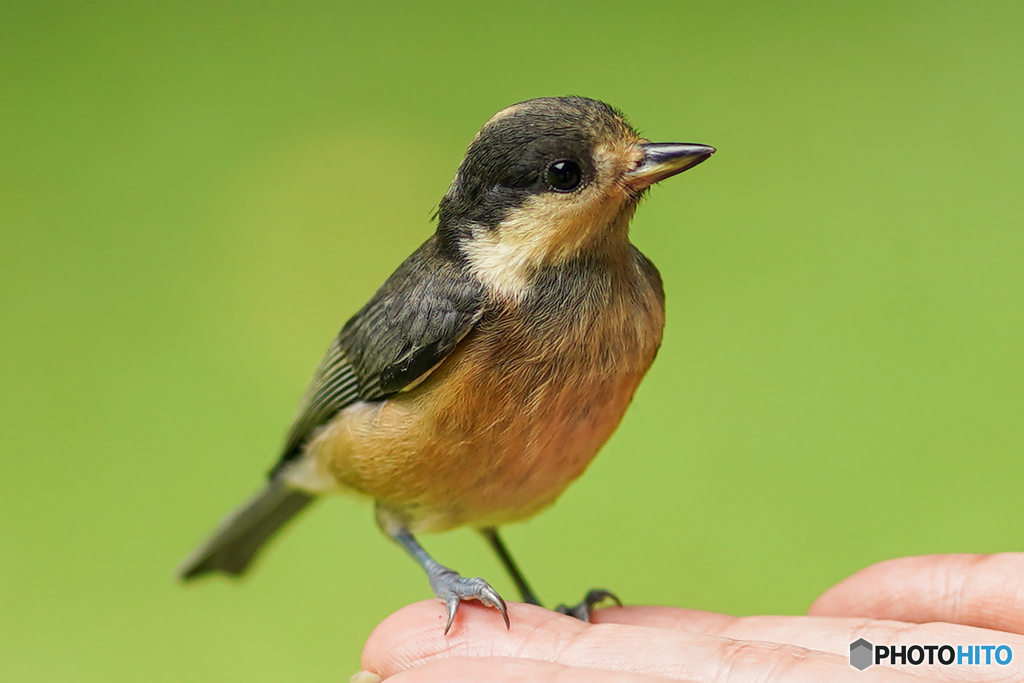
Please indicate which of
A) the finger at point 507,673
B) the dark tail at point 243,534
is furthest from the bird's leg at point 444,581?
the dark tail at point 243,534

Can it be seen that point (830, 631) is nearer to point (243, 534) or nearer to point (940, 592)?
point (940, 592)

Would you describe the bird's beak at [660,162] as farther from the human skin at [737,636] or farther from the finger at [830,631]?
the finger at [830,631]

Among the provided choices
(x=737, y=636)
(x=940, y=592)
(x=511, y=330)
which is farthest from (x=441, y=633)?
(x=940, y=592)

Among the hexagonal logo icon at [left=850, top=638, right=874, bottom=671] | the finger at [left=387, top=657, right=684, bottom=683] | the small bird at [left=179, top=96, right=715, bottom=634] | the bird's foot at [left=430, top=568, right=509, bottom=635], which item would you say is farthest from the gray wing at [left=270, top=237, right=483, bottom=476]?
the hexagonal logo icon at [left=850, top=638, right=874, bottom=671]

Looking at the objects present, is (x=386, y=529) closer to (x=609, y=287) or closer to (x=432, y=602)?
(x=432, y=602)

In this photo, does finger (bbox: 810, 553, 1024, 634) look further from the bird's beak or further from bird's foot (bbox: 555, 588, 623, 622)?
the bird's beak

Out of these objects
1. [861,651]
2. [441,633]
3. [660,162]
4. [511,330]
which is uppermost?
[660,162]
